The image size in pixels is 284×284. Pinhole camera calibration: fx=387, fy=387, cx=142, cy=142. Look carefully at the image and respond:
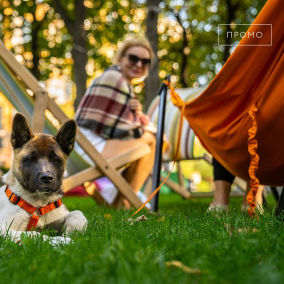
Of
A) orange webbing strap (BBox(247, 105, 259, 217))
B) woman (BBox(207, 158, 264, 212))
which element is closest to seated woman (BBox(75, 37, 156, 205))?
woman (BBox(207, 158, 264, 212))

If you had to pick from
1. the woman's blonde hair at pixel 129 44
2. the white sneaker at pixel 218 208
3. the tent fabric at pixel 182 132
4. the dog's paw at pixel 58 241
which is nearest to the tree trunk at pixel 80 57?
the tent fabric at pixel 182 132

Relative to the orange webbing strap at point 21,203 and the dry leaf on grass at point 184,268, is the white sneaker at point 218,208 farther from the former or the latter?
the dry leaf on grass at point 184,268

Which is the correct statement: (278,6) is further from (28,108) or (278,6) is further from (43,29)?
(43,29)

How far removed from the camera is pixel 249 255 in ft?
5.61

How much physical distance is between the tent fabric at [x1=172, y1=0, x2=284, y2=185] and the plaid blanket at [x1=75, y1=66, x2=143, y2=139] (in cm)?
152

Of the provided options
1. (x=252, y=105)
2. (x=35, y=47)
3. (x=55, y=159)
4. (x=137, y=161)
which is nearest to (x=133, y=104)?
(x=137, y=161)

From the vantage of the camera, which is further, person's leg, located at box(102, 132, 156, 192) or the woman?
person's leg, located at box(102, 132, 156, 192)

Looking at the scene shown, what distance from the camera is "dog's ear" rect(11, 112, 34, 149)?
110 inches

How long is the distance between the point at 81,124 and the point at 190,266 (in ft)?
12.7

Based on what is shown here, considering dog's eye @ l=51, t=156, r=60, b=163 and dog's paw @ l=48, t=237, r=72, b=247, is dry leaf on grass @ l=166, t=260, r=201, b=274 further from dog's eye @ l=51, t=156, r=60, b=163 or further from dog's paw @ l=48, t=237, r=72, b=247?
dog's eye @ l=51, t=156, r=60, b=163

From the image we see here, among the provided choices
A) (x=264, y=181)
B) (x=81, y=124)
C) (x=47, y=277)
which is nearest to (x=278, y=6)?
(x=264, y=181)

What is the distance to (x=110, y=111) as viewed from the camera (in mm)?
5109

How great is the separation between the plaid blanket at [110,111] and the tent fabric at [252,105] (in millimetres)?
1516

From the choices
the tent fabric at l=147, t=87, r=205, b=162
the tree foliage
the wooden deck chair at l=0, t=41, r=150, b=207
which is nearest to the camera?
the wooden deck chair at l=0, t=41, r=150, b=207
